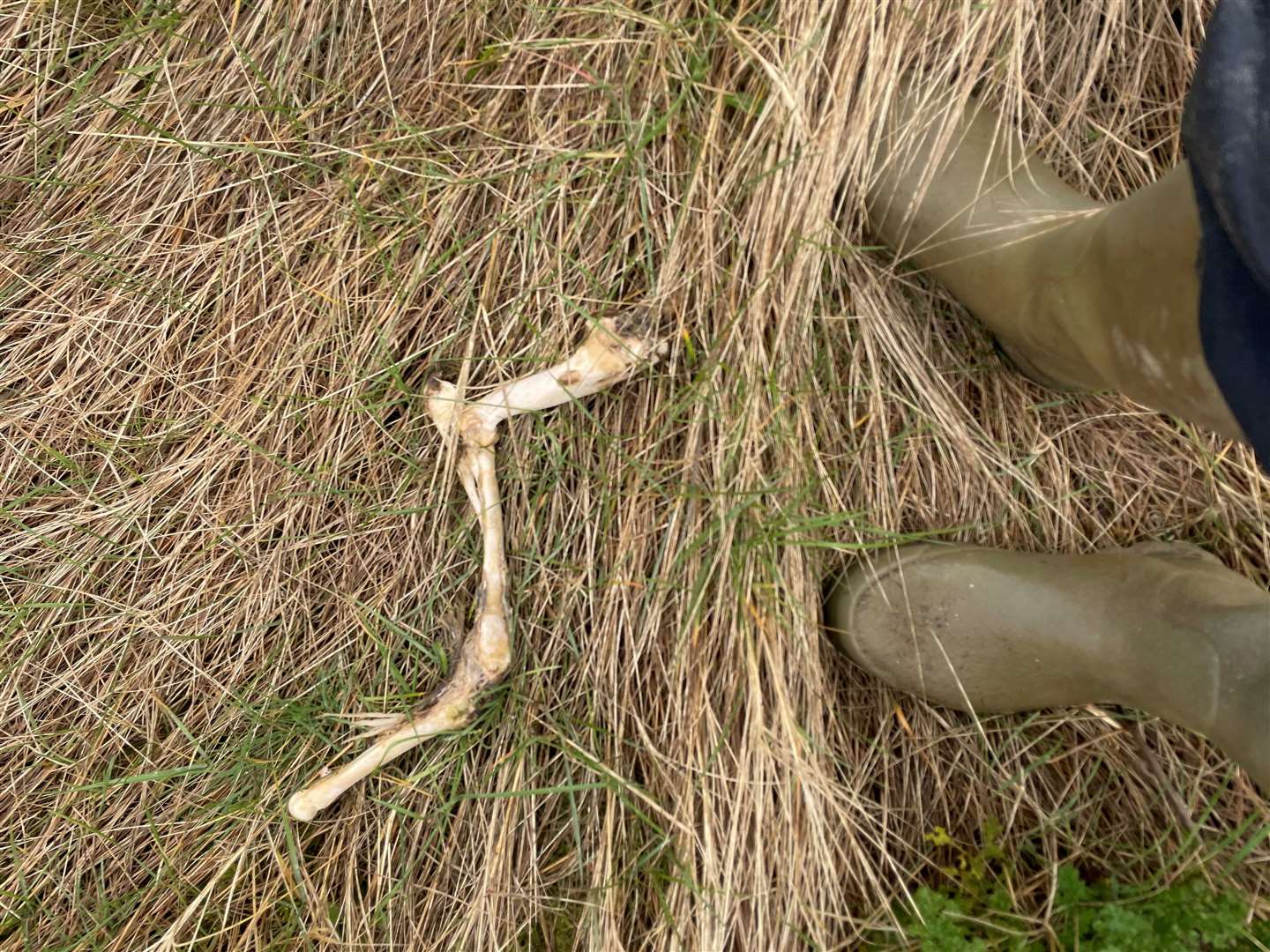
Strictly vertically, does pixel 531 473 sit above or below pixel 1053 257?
below

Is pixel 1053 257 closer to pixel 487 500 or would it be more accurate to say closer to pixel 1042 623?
pixel 1042 623

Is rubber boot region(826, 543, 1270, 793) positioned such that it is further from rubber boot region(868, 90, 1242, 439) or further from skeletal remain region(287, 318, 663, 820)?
skeletal remain region(287, 318, 663, 820)

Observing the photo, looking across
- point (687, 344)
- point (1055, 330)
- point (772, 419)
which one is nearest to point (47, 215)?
point (687, 344)

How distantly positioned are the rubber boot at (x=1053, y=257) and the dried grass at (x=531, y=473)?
0.08 m

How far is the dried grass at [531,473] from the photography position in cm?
162

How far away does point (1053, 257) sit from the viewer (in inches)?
56.7

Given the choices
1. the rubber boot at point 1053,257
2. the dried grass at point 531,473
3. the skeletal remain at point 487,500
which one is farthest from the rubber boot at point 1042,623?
the skeletal remain at point 487,500

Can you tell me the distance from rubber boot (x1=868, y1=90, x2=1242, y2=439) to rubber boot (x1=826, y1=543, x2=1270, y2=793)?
0.34 m

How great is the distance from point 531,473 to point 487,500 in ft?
0.32

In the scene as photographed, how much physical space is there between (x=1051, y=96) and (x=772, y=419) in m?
0.79

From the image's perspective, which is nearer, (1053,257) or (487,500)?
(1053,257)

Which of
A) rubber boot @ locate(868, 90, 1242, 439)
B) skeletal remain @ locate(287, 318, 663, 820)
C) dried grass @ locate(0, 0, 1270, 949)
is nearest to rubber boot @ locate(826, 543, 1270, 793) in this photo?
dried grass @ locate(0, 0, 1270, 949)

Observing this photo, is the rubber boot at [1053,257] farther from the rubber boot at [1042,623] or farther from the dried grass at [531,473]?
the rubber boot at [1042,623]

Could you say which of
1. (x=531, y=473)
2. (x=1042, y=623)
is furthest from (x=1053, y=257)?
(x=531, y=473)
